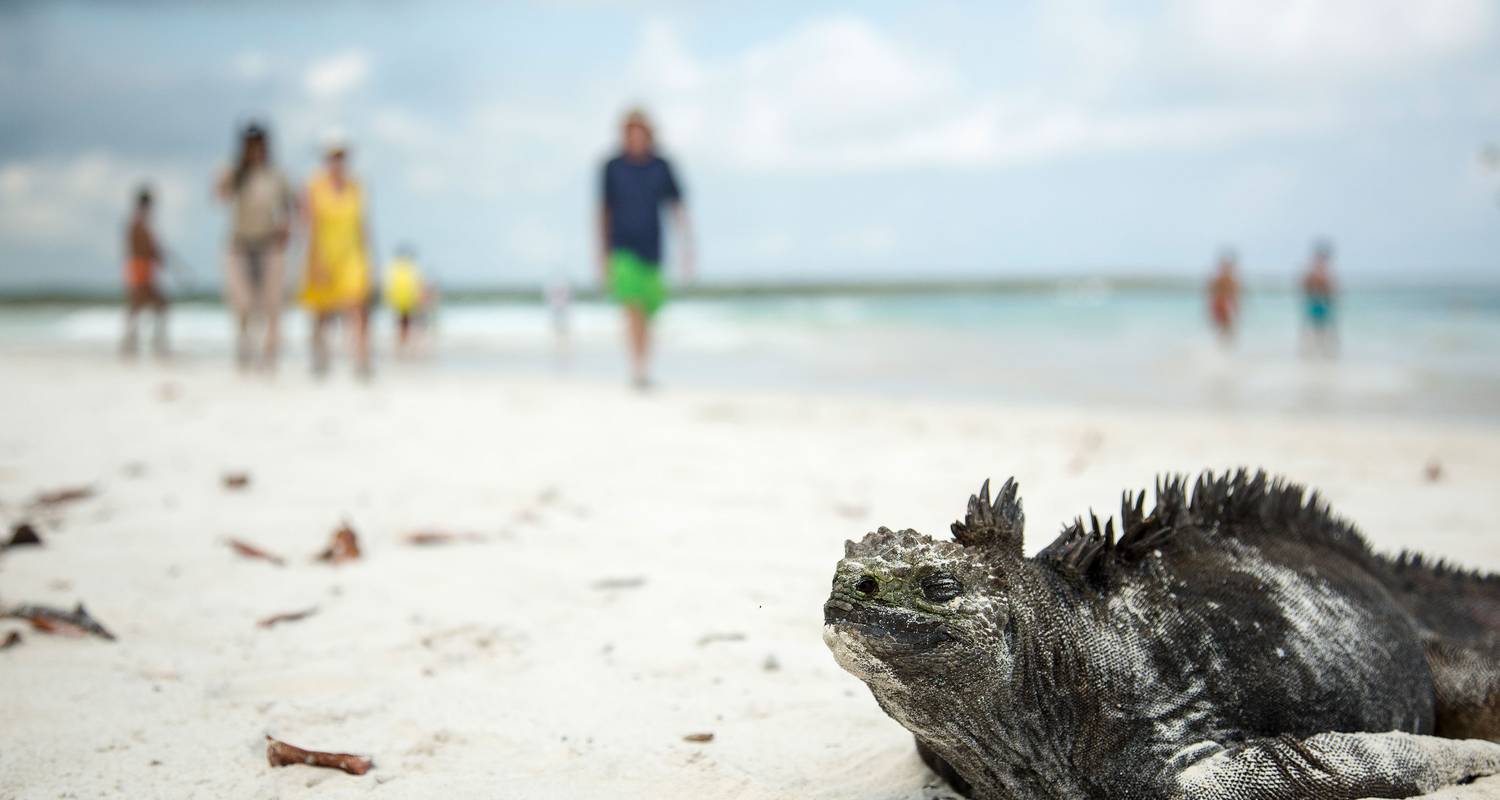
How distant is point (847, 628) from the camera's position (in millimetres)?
2213

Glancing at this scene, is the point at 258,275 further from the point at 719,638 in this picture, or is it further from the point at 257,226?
the point at 719,638

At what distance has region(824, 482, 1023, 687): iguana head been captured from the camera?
2223 mm

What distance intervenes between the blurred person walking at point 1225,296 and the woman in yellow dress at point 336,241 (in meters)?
14.5

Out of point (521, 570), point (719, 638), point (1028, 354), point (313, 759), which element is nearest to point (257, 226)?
point (521, 570)

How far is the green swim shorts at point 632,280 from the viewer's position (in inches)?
421

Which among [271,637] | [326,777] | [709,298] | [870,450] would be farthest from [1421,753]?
[709,298]

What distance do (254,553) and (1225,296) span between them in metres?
18.4

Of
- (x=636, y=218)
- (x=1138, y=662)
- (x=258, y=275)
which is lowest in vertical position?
(x=1138, y=662)

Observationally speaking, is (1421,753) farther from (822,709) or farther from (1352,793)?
(822,709)

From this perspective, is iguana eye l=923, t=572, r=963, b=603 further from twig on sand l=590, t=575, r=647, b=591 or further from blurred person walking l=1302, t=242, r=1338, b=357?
blurred person walking l=1302, t=242, r=1338, b=357

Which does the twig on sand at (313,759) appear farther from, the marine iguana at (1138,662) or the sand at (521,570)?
the marine iguana at (1138,662)

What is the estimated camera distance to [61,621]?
3725 millimetres

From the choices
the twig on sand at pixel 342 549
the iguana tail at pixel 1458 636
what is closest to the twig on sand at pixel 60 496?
the twig on sand at pixel 342 549

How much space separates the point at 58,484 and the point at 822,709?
4958 millimetres
